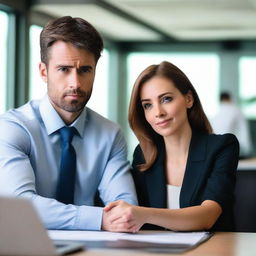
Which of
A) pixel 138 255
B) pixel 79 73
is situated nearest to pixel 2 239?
pixel 138 255

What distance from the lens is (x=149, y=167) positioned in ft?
7.71

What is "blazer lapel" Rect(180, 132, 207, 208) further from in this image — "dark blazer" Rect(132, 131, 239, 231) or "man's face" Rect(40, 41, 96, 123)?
"man's face" Rect(40, 41, 96, 123)

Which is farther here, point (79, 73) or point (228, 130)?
point (228, 130)

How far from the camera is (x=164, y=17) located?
10094 millimetres

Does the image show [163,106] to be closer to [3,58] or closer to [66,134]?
[66,134]

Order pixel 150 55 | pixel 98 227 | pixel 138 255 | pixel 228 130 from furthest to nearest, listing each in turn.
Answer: pixel 150 55, pixel 228 130, pixel 98 227, pixel 138 255

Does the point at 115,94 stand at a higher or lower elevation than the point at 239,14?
lower

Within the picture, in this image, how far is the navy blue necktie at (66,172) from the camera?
2207mm

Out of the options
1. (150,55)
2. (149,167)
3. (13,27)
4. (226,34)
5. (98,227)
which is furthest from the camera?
(150,55)

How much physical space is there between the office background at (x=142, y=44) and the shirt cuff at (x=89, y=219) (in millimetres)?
5686

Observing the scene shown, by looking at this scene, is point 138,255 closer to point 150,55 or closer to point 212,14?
point 212,14

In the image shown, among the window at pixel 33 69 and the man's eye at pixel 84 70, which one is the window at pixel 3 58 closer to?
the window at pixel 33 69

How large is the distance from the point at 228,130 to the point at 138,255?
8.23m

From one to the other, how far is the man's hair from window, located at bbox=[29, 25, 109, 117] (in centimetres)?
593
